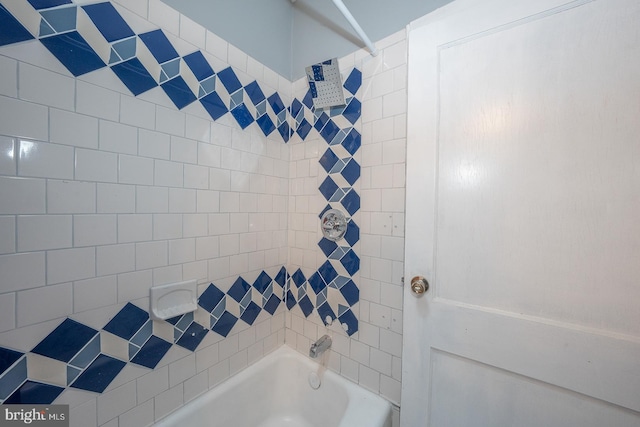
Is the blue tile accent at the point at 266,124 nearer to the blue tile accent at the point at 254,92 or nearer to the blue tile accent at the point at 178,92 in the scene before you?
the blue tile accent at the point at 254,92

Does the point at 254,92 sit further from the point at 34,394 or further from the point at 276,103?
the point at 34,394

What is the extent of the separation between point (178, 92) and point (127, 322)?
89cm

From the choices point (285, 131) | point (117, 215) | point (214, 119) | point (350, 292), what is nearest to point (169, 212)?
point (117, 215)

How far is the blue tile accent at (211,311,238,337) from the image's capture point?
1086 mm

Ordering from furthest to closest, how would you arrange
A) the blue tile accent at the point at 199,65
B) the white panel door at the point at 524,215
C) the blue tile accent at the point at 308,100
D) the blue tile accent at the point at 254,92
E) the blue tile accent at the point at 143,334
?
the blue tile accent at the point at 308,100, the blue tile accent at the point at 254,92, the blue tile accent at the point at 199,65, the blue tile accent at the point at 143,334, the white panel door at the point at 524,215

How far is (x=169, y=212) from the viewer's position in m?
0.91

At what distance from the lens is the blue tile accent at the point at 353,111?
112cm

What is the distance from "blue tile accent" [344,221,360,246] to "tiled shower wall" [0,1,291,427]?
0.51m

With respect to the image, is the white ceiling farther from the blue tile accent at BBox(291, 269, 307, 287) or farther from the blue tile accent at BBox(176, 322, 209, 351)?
the blue tile accent at BBox(176, 322, 209, 351)

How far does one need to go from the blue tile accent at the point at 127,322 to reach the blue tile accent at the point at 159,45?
922 mm

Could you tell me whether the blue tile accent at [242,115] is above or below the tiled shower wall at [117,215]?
above

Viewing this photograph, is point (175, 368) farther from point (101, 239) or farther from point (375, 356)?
point (375, 356)

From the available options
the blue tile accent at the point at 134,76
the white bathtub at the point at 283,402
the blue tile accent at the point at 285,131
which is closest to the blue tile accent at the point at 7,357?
the white bathtub at the point at 283,402

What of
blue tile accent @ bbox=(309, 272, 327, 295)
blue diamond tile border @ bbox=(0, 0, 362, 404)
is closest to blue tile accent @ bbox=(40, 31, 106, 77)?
blue diamond tile border @ bbox=(0, 0, 362, 404)
